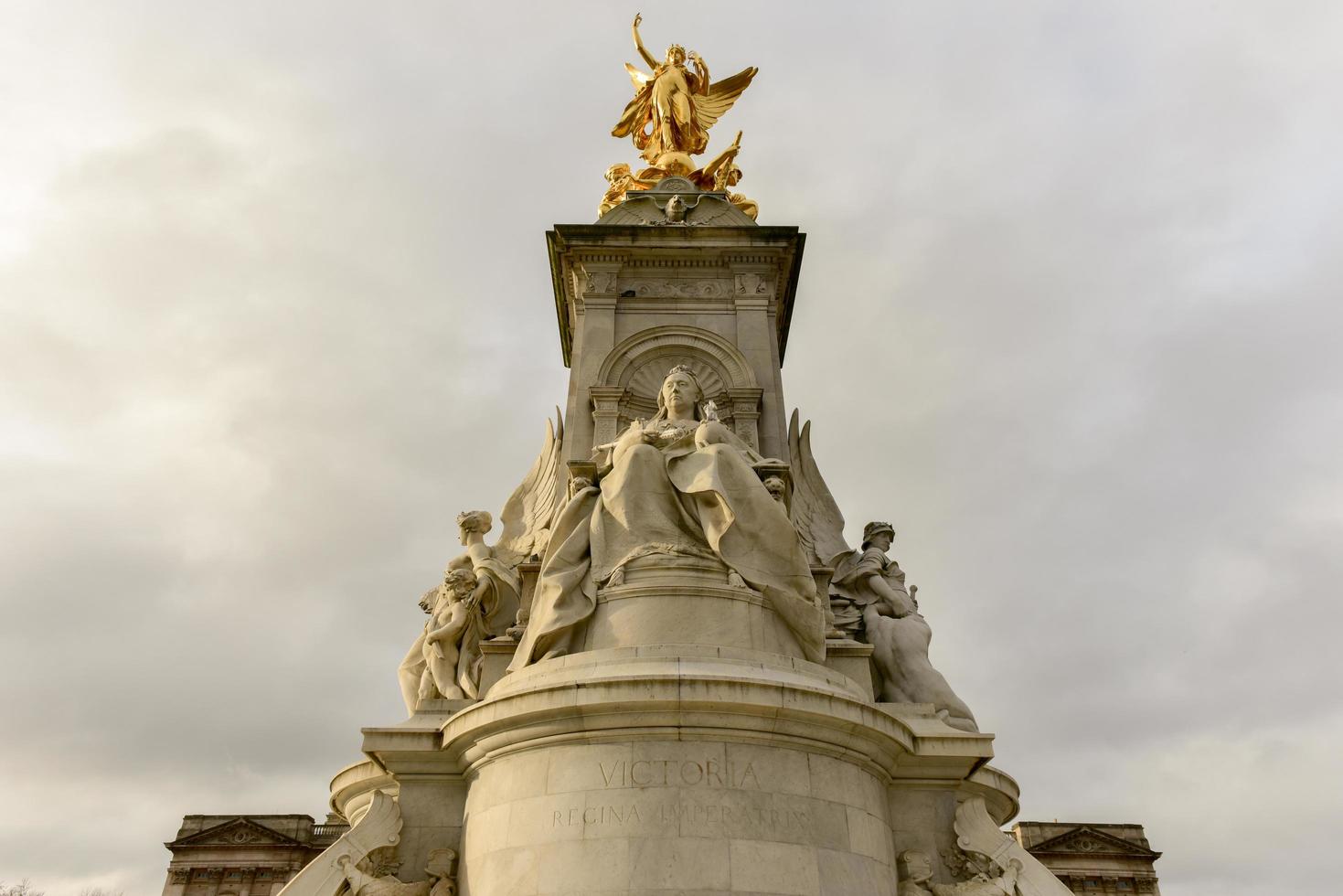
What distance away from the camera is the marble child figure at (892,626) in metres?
12.7

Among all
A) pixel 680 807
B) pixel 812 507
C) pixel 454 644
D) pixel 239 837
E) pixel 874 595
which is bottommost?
pixel 680 807

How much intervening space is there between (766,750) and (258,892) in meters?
35.6

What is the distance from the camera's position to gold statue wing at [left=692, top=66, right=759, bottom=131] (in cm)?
2014

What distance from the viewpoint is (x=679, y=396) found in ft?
43.6

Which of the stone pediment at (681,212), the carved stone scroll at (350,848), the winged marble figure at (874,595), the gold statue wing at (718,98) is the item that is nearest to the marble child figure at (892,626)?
the winged marble figure at (874,595)

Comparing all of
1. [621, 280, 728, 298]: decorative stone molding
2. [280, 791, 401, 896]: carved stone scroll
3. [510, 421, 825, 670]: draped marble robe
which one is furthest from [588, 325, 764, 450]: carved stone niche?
[280, 791, 401, 896]: carved stone scroll

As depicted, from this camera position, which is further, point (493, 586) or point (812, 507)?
point (812, 507)

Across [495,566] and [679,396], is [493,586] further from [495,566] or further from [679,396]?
[679,396]

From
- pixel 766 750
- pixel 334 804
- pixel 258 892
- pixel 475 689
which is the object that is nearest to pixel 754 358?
pixel 475 689

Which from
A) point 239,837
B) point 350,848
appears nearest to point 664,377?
point 350,848

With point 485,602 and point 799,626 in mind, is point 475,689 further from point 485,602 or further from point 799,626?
point 799,626

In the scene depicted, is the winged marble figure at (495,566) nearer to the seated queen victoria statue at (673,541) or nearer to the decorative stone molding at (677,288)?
the seated queen victoria statue at (673,541)

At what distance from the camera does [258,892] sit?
37.0 meters

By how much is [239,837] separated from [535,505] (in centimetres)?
3173
